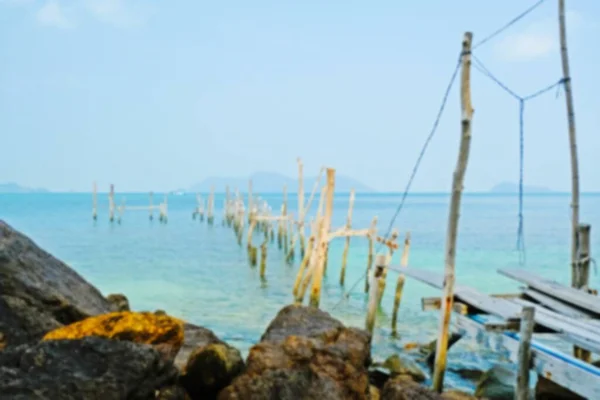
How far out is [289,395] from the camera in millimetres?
5754

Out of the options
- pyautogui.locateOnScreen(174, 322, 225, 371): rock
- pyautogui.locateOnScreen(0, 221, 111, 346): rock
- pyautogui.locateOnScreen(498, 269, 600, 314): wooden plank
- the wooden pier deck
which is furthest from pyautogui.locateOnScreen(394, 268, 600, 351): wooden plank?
pyautogui.locateOnScreen(0, 221, 111, 346): rock

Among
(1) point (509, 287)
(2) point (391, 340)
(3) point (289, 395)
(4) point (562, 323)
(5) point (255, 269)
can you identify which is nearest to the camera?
(3) point (289, 395)

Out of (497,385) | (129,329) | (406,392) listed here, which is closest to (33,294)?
(129,329)

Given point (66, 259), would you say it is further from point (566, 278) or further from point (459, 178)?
point (459, 178)

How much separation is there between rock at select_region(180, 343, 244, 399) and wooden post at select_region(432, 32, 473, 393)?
106 inches

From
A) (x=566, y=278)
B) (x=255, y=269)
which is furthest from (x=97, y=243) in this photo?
(x=566, y=278)

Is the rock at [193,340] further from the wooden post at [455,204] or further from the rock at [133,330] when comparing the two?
the wooden post at [455,204]

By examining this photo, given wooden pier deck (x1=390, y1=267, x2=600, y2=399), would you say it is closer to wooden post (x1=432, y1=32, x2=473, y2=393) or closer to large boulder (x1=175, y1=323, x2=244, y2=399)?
wooden post (x1=432, y1=32, x2=473, y2=393)

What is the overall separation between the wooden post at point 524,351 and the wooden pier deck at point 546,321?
101mm

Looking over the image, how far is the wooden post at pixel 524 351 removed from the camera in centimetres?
612

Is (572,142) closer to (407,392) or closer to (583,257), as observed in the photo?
(583,257)

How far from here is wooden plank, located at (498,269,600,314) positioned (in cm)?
765

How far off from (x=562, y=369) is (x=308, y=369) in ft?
8.23

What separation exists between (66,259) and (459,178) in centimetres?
2368
